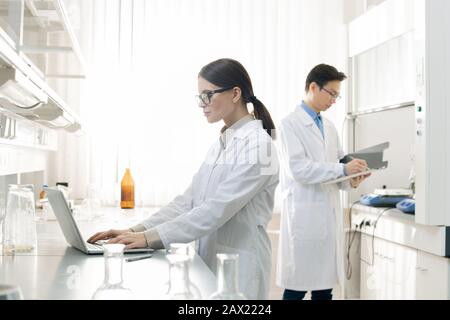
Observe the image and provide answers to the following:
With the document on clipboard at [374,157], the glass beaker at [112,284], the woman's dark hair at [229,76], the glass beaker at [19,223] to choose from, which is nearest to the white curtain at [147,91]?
the document on clipboard at [374,157]

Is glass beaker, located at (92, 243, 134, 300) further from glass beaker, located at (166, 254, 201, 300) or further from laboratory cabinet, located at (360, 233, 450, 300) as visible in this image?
laboratory cabinet, located at (360, 233, 450, 300)

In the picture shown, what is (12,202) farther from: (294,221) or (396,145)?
(396,145)

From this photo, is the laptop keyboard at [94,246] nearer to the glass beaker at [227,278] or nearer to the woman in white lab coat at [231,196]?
the woman in white lab coat at [231,196]

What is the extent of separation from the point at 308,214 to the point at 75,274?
1.26 meters

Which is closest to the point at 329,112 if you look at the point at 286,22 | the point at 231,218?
the point at 286,22

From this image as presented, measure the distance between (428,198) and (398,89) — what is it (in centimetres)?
95

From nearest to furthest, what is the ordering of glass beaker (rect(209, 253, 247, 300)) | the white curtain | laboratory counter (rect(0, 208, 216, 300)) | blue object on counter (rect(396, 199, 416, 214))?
glass beaker (rect(209, 253, 247, 300))
laboratory counter (rect(0, 208, 216, 300))
blue object on counter (rect(396, 199, 416, 214))
the white curtain

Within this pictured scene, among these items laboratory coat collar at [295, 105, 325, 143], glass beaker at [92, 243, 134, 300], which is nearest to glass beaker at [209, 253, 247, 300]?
glass beaker at [92, 243, 134, 300]

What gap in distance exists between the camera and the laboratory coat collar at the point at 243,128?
54.0 inches

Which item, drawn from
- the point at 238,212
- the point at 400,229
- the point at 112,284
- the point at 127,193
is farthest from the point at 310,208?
the point at 112,284

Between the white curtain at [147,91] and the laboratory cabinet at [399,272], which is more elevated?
the white curtain at [147,91]

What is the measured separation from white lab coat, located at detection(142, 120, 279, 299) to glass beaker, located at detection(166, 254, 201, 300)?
57 cm

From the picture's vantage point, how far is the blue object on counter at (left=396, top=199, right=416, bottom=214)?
2.35 m

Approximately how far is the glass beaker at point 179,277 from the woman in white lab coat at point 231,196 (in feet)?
1.80
